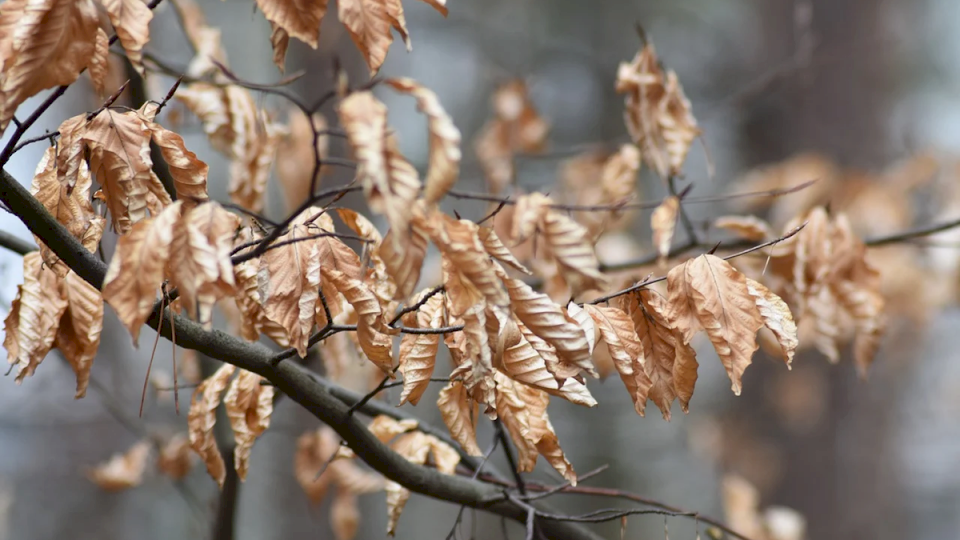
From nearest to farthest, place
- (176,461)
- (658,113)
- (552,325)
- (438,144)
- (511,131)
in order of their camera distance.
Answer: (438,144) → (552,325) → (658,113) → (176,461) → (511,131)

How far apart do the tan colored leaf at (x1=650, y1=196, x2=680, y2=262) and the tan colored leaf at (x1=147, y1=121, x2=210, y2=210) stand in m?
0.86

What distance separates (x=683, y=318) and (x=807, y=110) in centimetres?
386

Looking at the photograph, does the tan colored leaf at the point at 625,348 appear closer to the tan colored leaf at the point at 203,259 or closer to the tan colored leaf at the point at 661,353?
the tan colored leaf at the point at 661,353

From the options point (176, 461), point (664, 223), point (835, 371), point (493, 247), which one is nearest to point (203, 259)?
point (493, 247)

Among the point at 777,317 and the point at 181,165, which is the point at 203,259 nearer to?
the point at 181,165

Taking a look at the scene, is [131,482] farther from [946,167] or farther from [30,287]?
[946,167]

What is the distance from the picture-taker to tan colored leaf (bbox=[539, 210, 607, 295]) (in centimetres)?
70

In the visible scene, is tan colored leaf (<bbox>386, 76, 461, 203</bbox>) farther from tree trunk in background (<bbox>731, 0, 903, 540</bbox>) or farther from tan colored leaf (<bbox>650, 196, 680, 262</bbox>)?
tree trunk in background (<bbox>731, 0, 903, 540</bbox>)

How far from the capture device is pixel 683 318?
897mm

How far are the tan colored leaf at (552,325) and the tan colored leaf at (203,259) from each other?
260 mm

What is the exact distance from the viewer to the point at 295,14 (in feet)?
2.66

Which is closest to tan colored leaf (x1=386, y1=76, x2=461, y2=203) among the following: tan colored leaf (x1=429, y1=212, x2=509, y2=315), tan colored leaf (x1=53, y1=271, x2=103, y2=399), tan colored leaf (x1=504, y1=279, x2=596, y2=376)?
tan colored leaf (x1=429, y1=212, x2=509, y2=315)

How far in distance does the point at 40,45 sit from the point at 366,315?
391 millimetres

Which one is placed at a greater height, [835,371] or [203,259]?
[203,259]
